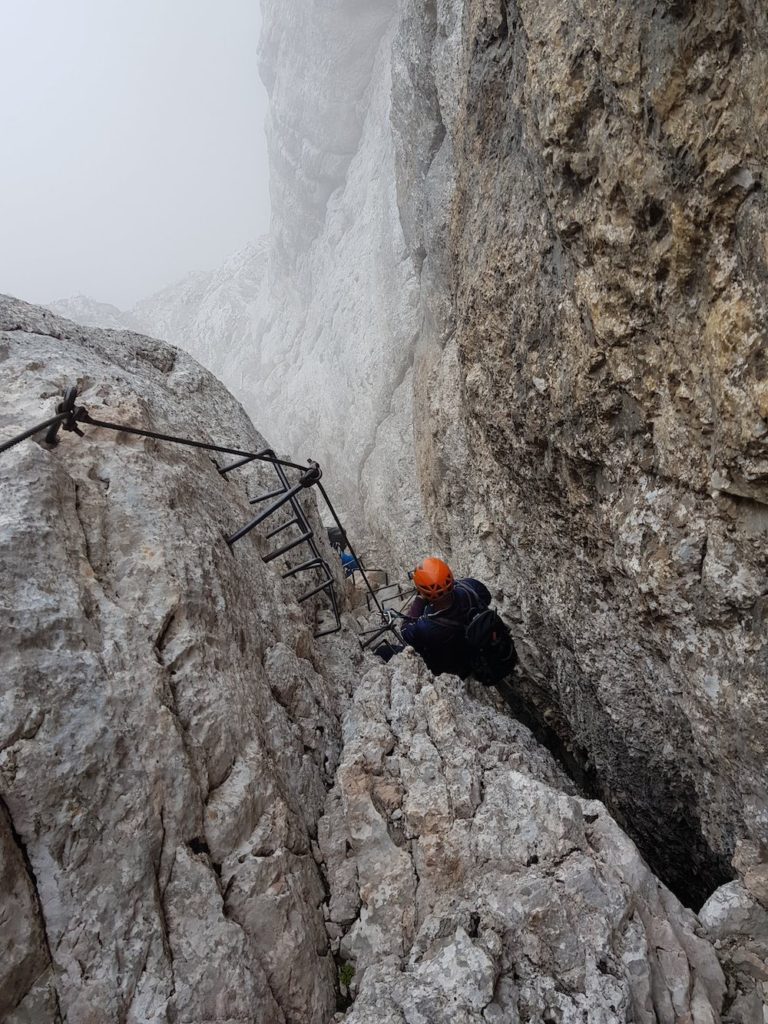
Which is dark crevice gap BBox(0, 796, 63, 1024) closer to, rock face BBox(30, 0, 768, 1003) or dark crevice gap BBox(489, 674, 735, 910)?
rock face BBox(30, 0, 768, 1003)

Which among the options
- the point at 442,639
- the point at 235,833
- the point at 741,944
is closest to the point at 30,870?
the point at 235,833

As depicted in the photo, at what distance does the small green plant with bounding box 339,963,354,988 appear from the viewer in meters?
3.80

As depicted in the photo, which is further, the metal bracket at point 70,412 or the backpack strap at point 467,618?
the backpack strap at point 467,618

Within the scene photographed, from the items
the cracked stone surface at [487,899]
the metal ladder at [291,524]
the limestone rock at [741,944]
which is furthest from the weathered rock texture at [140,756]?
the limestone rock at [741,944]

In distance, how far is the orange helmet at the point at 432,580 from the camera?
7293mm

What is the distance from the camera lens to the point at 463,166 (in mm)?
8328

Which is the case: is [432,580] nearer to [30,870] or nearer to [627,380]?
[627,380]

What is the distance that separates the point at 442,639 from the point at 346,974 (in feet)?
12.6

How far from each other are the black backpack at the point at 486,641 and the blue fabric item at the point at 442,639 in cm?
4

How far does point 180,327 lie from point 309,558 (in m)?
61.4

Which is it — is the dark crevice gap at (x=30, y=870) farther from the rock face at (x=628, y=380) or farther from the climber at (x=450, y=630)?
the rock face at (x=628, y=380)

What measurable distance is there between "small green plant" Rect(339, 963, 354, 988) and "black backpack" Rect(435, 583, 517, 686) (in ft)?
12.8

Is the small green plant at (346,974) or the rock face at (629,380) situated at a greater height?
the rock face at (629,380)

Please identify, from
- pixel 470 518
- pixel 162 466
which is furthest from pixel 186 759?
pixel 470 518
